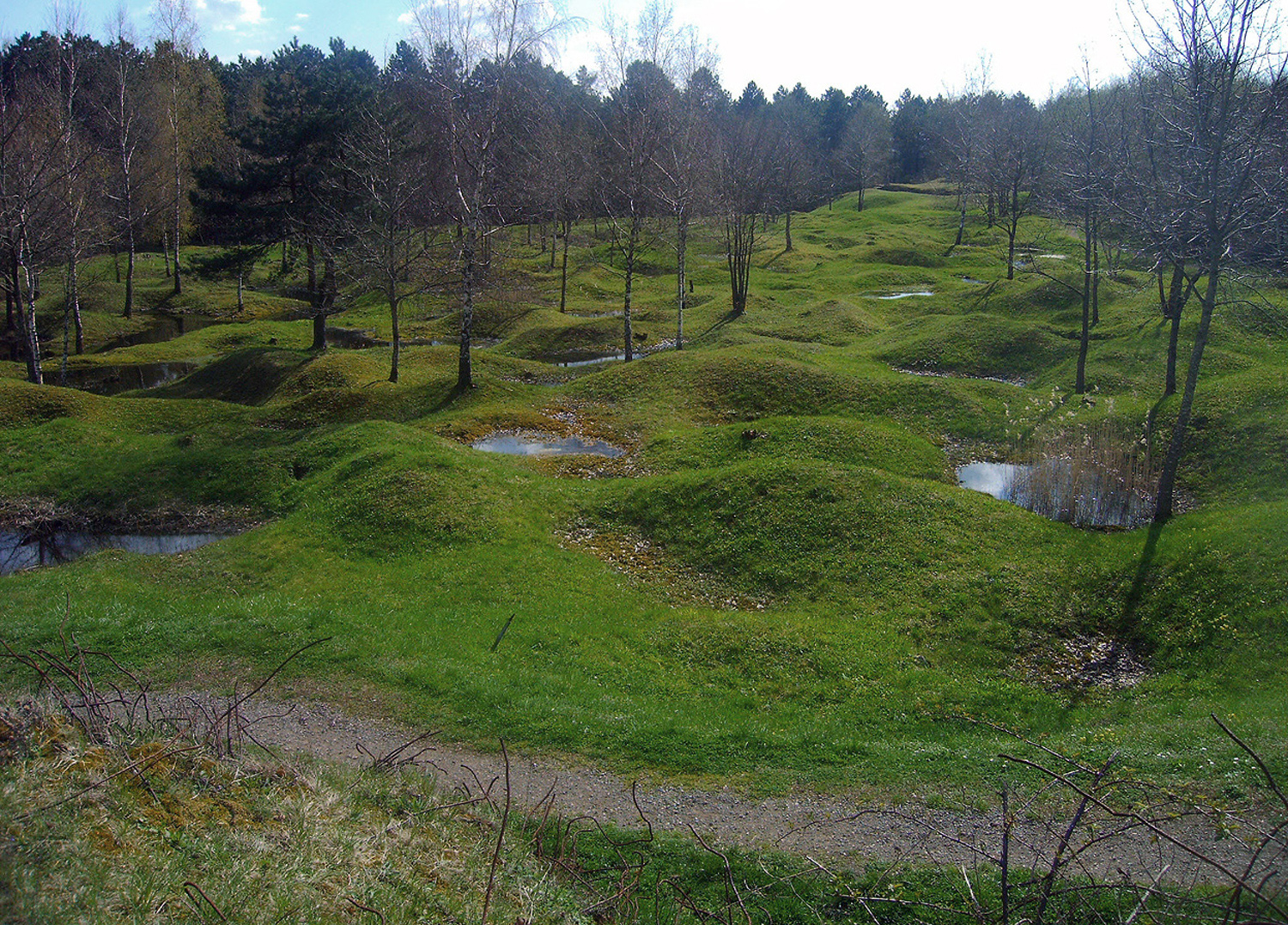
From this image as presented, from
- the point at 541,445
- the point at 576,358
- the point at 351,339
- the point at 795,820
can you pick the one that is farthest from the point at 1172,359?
the point at 351,339

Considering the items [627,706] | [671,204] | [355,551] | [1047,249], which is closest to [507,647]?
[627,706]

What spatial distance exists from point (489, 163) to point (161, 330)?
3209cm

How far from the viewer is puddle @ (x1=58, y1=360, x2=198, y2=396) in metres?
46.0

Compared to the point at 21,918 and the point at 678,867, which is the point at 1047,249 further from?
the point at 21,918

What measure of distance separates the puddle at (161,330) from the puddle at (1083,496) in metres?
58.1

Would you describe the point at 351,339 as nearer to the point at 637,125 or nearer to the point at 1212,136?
the point at 637,125

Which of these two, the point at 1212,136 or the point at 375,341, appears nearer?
the point at 1212,136

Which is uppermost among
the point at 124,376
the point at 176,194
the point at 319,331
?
the point at 176,194

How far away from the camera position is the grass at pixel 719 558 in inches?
605

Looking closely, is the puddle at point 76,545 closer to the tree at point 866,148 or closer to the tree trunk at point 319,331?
the tree trunk at point 319,331

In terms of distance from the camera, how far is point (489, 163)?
51594 mm

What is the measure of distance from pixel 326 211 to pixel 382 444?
26.0 m

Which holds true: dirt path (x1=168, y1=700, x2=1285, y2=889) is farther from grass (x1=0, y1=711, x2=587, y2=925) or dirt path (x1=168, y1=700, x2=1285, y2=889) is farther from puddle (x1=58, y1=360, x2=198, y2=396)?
puddle (x1=58, y1=360, x2=198, y2=396)

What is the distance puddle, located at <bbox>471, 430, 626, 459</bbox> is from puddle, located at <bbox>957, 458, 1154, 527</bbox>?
1603 cm
